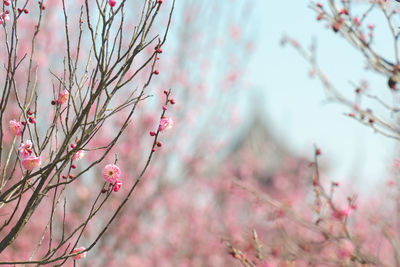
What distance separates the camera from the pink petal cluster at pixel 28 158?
2.35m

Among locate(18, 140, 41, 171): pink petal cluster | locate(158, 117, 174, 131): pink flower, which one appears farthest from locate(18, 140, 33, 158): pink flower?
locate(158, 117, 174, 131): pink flower

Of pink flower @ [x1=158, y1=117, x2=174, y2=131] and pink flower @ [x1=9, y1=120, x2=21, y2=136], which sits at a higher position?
pink flower @ [x1=158, y1=117, x2=174, y2=131]

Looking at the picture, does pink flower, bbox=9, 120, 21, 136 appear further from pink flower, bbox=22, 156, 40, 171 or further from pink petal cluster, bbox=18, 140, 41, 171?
pink flower, bbox=22, 156, 40, 171

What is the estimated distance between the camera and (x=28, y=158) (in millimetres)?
2361

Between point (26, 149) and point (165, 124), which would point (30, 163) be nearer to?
point (26, 149)

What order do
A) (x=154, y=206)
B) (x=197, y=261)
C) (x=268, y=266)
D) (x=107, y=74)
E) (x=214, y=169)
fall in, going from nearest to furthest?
(x=107, y=74), (x=268, y=266), (x=154, y=206), (x=197, y=261), (x=214, y=169)

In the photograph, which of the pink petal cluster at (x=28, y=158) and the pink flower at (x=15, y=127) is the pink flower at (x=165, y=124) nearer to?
the pink petal cluster at (x=28, y=158)

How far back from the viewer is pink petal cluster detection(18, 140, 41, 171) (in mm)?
2350

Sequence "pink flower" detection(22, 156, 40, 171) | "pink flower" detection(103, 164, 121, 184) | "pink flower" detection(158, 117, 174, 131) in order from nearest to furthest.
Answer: "pink flower" detection(22, 156, 40, 171), "pink flower" detection(103, 164, 121, 184), "pink flower" detection(158, 117, 174, 131)

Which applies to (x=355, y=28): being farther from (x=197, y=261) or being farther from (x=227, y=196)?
(x=227, y=196)

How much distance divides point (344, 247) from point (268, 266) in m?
1.84

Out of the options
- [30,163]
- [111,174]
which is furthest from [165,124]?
[30,163]

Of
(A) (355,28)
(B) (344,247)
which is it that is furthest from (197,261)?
(A) (355,28)

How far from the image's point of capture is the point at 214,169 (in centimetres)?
1410
